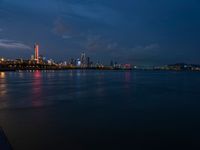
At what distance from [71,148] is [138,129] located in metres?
3.97

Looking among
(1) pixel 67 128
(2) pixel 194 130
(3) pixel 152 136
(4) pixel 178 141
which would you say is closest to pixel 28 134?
(1) pixel 67 128

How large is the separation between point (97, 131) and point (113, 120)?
8.37 ft

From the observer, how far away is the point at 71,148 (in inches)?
351

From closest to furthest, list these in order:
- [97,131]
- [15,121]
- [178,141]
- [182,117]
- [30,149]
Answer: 1. [30,149]
2. [178,141]
3. [97,131]
4. [15,121]
5. [182,117]

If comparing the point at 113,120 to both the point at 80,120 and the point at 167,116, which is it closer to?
the point at 80,120

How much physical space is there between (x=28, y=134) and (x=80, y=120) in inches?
142

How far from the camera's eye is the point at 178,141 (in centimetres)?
1001

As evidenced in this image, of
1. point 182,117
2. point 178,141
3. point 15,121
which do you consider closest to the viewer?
point 178,141

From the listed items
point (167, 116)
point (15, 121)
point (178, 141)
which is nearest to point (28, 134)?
point (15, 121)

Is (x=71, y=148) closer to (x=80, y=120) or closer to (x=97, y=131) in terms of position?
(x=97, y=131)

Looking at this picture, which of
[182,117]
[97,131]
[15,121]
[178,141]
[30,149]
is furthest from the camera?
[182,117]

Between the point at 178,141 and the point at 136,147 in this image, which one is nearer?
the point at 136,147

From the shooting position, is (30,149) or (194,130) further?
(194,130)

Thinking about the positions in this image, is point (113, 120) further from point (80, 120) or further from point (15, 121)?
point (15, 121)
